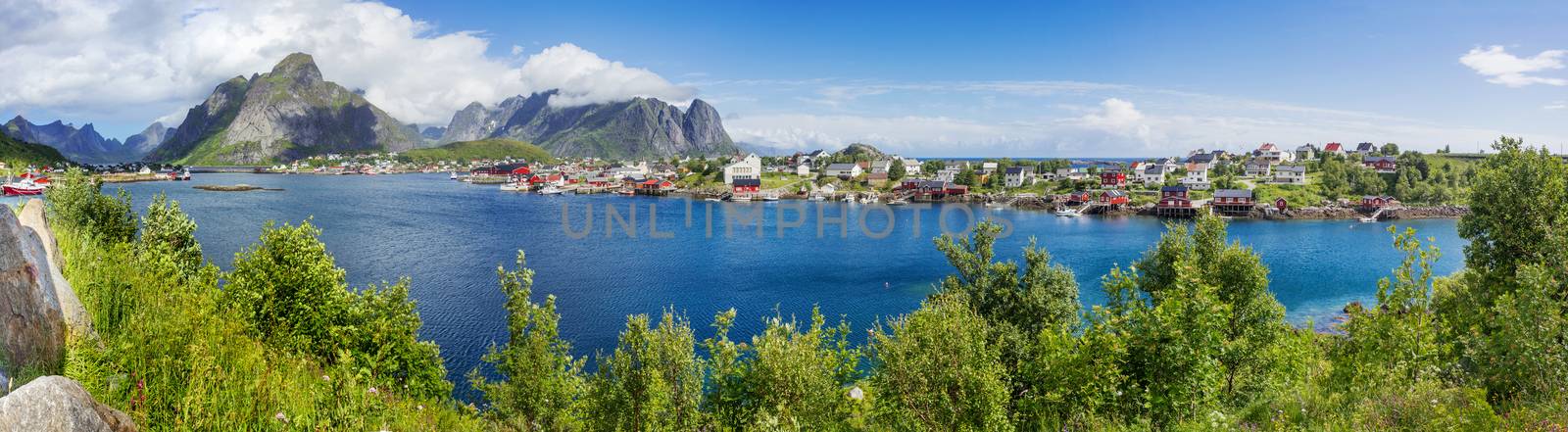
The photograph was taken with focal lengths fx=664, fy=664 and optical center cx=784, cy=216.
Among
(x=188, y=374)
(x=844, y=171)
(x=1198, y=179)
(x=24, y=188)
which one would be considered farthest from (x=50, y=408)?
(x=844, y=171)

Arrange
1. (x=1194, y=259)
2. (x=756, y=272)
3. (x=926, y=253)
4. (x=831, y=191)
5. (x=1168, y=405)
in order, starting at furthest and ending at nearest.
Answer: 1. (x=831, y=191)
2. (x=926, y=253)
3. (x=756, y=272)
4. (x=1194, y=259)
5. (x=1168, y=405)

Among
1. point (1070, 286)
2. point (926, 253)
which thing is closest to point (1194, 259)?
point (1070, 286)

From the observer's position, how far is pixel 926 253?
206 feet

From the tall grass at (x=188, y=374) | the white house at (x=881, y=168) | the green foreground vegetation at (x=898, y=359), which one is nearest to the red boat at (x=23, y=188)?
the green foreground vegetation at (x=898, y=359)

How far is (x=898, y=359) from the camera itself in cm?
1380

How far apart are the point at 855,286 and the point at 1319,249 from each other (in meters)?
49.5

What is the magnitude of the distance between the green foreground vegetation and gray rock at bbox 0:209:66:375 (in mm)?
350

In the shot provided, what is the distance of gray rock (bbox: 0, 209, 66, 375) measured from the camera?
709 centimetres

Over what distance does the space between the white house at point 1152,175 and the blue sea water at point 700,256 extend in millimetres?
40519

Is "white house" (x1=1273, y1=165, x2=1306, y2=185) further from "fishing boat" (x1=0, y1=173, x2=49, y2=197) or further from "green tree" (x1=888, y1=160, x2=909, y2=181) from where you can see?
"fishing boat" (x1=0, y1=173, x2=49, y2=197)

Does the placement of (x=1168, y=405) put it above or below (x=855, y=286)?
above

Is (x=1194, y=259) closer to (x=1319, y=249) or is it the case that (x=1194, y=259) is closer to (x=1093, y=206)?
(x=1319, y=249)

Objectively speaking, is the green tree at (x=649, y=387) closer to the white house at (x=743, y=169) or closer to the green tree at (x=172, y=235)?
the green tree at (x=172, y=235)

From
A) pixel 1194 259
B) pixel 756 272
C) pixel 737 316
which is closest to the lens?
pixel 1194 259
